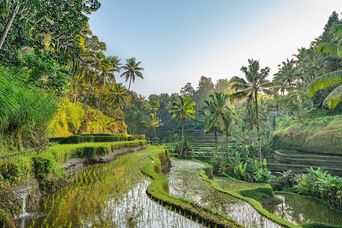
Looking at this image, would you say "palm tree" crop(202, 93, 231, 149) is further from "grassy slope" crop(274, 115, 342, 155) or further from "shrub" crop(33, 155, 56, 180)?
"shrub" crop(33, 155, 56, 180)

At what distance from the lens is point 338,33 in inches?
495

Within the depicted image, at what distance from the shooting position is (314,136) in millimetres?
31562

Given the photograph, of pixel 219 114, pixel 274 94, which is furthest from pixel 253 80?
pixel 219 114

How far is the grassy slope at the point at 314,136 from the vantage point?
28.7m

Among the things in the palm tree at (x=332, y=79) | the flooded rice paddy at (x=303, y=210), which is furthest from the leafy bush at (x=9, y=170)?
the flooded rice paddy at (x=303, y=210)

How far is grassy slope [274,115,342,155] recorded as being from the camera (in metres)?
28.7

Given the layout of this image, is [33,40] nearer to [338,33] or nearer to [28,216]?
[28,216]

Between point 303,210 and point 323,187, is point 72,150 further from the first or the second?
point 323,187

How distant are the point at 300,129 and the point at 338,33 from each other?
2580 cm

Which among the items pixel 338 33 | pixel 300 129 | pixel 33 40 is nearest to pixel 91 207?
pixel 33 40

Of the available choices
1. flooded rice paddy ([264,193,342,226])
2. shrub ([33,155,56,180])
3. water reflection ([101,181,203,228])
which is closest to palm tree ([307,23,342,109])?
flooded rice paddy ([264,193,342,226])

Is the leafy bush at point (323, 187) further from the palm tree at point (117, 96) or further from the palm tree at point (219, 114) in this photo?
the palm tree at point (117, 96)

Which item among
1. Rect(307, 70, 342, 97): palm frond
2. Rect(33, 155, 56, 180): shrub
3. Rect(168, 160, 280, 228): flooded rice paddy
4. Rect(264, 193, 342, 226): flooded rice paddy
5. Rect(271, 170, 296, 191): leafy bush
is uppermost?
Rect(307, 70, 342, 97): palm frond

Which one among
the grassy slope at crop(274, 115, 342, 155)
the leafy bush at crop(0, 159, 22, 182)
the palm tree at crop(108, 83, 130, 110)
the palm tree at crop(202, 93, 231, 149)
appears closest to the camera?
the leafy bush at crop(0, 159, 22, 182)
